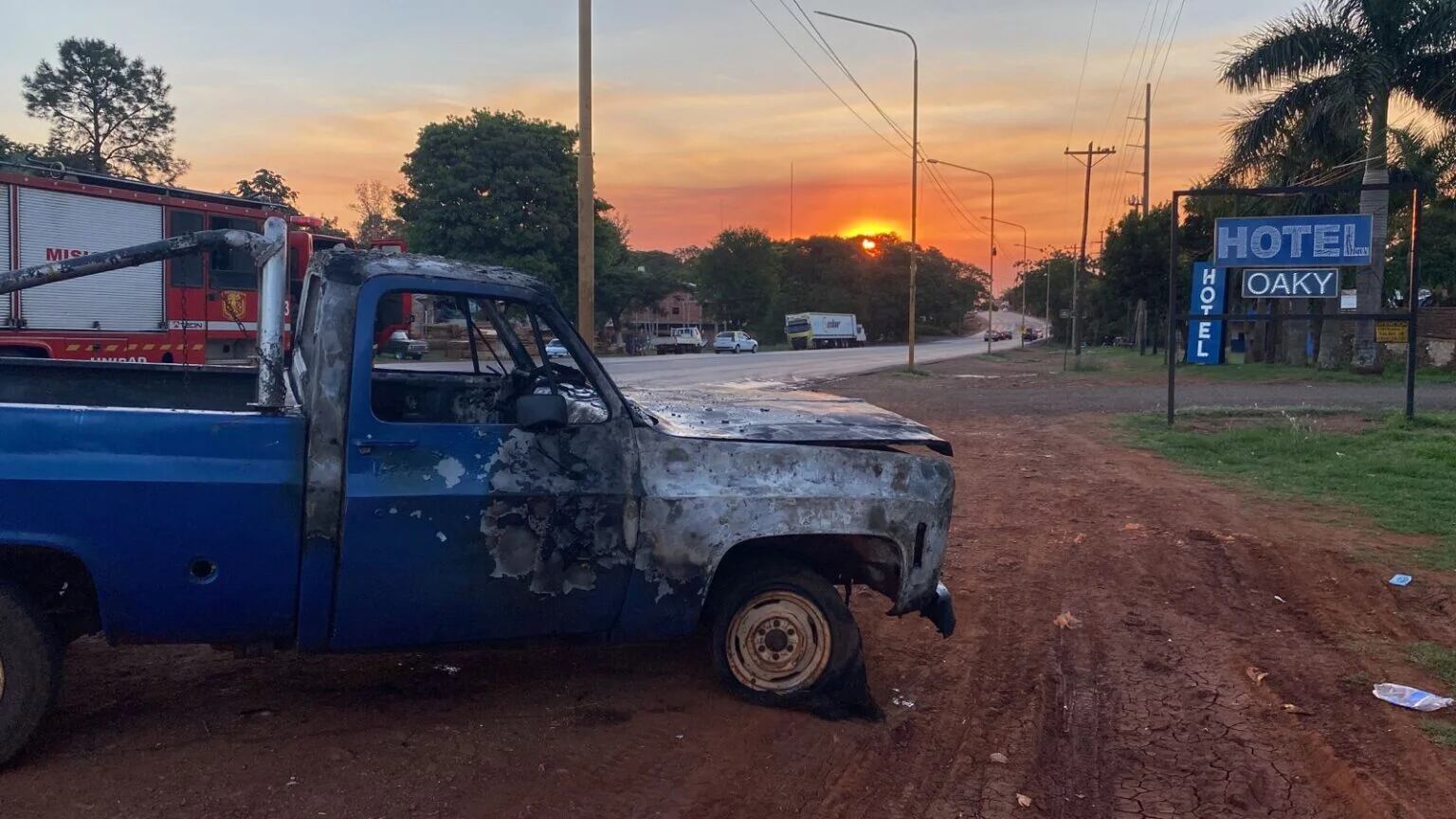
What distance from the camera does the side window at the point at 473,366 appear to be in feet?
14.5

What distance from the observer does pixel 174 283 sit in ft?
46.6

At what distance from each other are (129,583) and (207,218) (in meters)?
12.3

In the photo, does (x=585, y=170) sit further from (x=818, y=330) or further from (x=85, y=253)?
(x=818, y=330)

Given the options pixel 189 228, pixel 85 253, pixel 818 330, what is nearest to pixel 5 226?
pixel 85 253

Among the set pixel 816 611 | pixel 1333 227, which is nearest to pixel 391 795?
pixel 816 611

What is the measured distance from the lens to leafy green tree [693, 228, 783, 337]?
84.8 meters

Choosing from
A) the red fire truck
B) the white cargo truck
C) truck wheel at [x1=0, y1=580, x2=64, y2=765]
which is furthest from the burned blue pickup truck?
the white cargo truck

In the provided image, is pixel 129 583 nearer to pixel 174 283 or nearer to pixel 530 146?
pixel 174 283

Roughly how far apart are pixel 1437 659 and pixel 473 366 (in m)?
4.98

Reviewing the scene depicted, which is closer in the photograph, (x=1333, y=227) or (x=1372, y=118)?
(x=1333, y=227)

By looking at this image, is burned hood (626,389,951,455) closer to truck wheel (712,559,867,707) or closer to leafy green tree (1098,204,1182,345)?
truck wheel (712,559,867,707)

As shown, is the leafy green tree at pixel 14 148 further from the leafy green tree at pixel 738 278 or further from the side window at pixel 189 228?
the leafy green tree at pixel 738 278

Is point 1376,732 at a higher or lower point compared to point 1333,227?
lower

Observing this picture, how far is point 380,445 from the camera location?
3.99 metres
